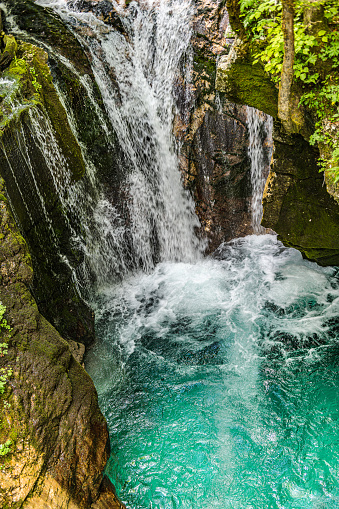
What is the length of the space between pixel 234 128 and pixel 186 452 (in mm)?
6880

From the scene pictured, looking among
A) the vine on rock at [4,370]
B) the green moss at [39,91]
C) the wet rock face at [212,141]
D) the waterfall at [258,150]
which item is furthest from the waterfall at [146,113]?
the vine on rock at [4,370]

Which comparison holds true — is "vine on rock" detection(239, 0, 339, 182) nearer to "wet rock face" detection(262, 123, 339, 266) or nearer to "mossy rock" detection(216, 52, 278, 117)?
"mossy rock" detection(216, 52, 278, 117)

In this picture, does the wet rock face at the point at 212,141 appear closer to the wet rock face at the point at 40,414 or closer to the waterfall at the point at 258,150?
the waterfall at the point at 258,150

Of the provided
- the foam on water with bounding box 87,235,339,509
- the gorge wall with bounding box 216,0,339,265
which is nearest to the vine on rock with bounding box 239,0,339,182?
the gorge wall with bounding box 216,0,339,265

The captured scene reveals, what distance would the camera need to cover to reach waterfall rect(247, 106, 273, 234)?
8.09 m

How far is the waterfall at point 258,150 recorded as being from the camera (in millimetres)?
8094

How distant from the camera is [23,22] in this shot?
795 cm

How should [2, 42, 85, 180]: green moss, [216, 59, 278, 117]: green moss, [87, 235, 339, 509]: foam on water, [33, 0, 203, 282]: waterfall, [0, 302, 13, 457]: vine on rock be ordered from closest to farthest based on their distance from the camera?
[0, 302, 13, 457]: vine on rock < [87, 235, 339, 509]: foam on water < [216, 59, 278, 117]: green moss < [2, 42, 85, 180]: green moss < [33, 0, 203, 282]: waterfall

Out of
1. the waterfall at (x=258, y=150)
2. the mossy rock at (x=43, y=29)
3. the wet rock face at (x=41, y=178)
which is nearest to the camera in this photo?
the wet rock face at (x=41, y=178)

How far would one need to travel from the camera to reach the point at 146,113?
8836 millimetres

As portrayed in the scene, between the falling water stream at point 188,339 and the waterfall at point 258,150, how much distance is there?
52 millimetres

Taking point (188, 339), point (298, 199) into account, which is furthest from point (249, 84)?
point (188, 339)

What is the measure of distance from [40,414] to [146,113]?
7457 millimetres

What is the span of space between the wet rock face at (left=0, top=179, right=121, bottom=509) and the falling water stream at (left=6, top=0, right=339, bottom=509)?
109cm
